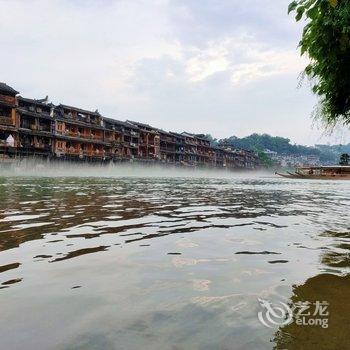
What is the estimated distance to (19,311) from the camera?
94.3 inches

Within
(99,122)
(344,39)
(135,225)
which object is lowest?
(135,225)

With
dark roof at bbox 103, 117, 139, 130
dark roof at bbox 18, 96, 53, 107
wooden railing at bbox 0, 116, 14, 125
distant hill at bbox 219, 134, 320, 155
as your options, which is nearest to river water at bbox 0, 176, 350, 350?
wooden railing at bbox 0, 116, 14, 125

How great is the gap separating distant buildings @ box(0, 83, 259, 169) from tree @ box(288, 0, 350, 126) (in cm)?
4022

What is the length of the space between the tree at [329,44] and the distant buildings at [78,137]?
40219mm

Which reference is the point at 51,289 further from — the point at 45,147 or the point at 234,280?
the point at 45,147

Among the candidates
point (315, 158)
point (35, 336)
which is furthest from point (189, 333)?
point (315, 158)

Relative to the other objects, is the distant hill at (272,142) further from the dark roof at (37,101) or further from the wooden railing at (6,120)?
the wooden railing at (6,120)

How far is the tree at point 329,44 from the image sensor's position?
13.4 ft

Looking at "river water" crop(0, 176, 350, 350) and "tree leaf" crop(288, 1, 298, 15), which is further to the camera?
"tree leaf" crop(288, 1, 298, 15)

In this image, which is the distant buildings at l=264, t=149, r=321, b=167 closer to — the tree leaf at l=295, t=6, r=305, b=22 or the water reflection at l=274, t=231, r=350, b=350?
the tree leaf at l=295, t=6, r=305, b=22

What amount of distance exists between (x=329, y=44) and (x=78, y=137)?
4937 centimetres

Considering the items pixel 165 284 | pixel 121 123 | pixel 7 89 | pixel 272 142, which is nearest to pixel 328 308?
pixel 165 284

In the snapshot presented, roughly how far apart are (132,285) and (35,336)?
1.06m

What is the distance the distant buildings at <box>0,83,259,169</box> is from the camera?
4138 cm
